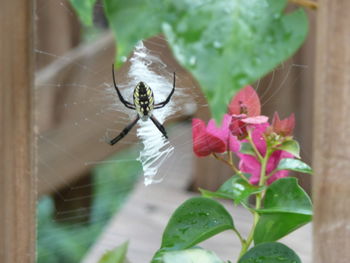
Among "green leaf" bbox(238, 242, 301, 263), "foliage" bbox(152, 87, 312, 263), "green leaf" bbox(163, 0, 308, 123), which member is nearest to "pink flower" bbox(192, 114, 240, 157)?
"foliage" bbox(152, 87, 312, 263)

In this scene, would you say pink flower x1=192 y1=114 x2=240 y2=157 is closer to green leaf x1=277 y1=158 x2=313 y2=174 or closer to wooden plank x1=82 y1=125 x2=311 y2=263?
green leaf x1=277 y1=158 x2=313 y2=174

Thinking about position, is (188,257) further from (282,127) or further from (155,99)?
(155,99)

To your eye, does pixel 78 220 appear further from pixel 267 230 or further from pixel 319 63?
pixel 319 63

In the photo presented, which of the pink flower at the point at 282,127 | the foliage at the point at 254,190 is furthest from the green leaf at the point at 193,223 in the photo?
the pink flower at the point at 282,127

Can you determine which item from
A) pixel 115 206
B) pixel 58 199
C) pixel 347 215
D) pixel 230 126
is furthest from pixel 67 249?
pixel 347 215

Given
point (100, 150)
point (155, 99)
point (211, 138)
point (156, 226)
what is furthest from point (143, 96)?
point (100, 150)

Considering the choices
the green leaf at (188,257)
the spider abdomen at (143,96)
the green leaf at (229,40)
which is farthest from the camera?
the spider abdomen at (143,96)

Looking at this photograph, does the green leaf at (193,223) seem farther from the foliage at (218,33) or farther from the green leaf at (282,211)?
the foliage at (218,33)
